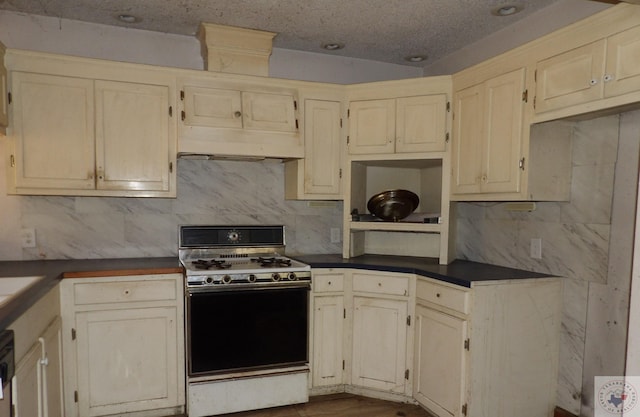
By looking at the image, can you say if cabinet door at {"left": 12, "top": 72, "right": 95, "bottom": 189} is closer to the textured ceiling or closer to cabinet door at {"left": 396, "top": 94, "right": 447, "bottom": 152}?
the textured ceiling

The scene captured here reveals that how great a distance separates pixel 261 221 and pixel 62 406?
1.71 meters

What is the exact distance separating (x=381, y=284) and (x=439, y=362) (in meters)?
0.60

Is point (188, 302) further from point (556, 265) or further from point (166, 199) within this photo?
point (556, 265)

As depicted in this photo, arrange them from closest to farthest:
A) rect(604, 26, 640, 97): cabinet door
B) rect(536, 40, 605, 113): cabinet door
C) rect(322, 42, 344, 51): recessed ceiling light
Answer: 1. rect(604, 26, 640, 97): cabinet door
2. rect(536, 40, 605, 113): cabinet door
3. rect(322, 42, 344, 51): recessed ceiling light

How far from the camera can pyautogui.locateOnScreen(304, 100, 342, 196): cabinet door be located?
117 inches

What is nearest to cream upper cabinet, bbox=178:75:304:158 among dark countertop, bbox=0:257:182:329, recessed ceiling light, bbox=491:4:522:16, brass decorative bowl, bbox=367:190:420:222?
brass decorative bowl, bbox=367:190:420:222

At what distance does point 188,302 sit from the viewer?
96.4 inches

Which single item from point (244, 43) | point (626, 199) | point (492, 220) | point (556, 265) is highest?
point (244, 43)

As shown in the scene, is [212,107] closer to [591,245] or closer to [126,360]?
[126,360]

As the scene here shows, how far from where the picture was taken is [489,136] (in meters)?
2.49

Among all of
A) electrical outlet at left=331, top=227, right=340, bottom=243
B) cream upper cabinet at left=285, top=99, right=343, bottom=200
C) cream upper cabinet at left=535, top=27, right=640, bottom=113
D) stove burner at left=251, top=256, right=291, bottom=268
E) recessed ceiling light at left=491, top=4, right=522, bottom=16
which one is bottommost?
stove burner at left=251, top=256, right=291, bottom=268

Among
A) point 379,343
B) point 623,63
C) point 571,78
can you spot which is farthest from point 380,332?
point 623,63

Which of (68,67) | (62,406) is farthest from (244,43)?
(62,406)

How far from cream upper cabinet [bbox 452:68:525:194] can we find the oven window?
52.9 inches
